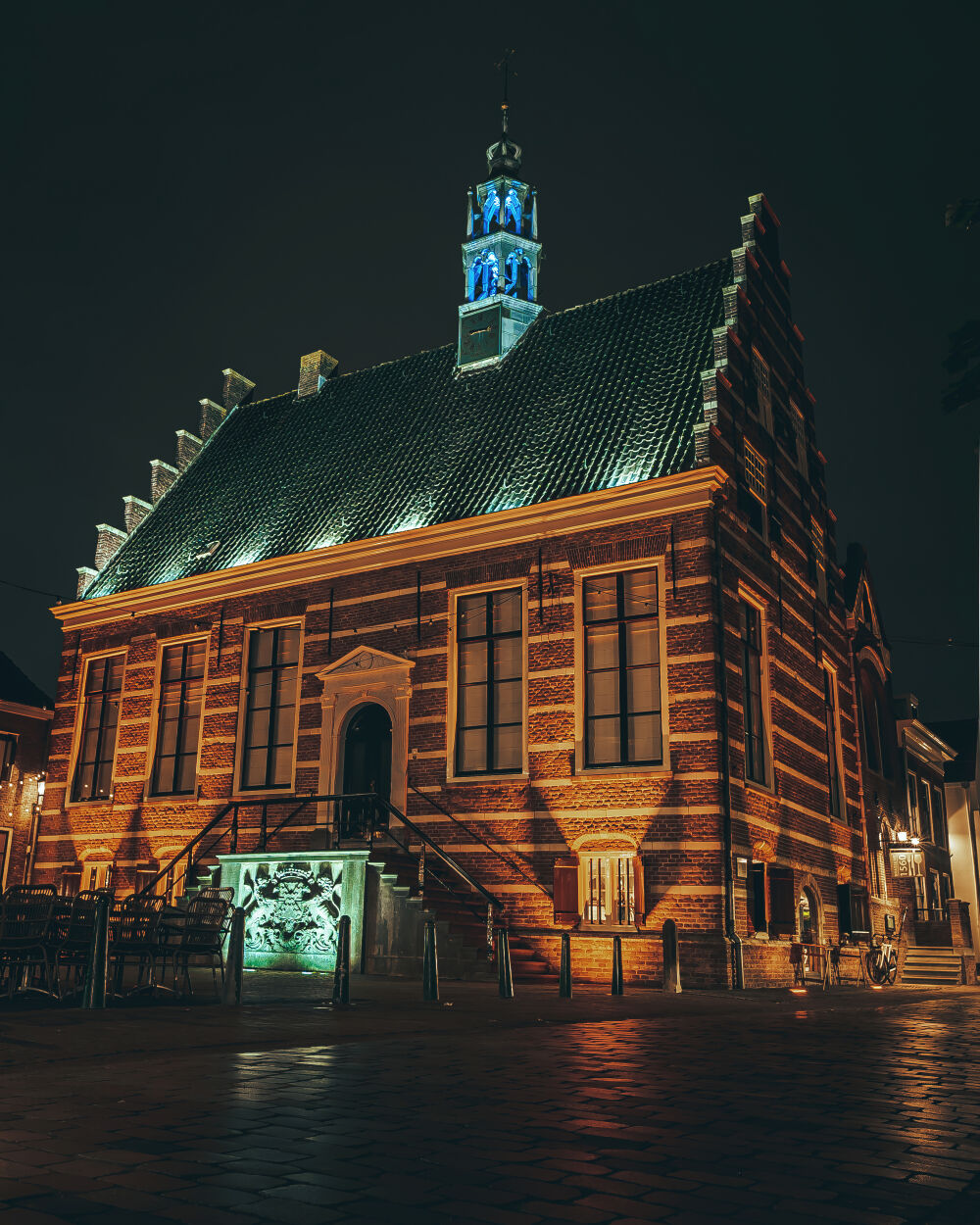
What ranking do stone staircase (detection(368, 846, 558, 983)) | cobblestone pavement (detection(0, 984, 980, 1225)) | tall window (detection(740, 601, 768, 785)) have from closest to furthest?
cobblestone pavement (detection(0, 984, 980, 1225)) → stone staircase (detection(368, 846, 558, 983)) → tall window (detection(740, 601, 768, 785))

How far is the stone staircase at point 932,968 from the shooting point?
2612 centimetres

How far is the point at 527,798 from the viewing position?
61.6 feet

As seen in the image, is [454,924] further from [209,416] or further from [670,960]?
[209,416]

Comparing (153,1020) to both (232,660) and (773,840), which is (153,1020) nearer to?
(773,840)

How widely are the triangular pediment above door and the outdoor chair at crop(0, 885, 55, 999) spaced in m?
10.8

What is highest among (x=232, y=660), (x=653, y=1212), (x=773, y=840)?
(x=232, y=660)

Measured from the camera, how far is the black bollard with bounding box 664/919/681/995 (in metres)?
14.9

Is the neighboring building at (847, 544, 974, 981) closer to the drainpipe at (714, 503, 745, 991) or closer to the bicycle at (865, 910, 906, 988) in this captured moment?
the bicycle at (865, 910, 906, 988)

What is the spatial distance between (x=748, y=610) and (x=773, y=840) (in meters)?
4.03

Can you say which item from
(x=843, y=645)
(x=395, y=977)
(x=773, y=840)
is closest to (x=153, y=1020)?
(x=395, y=977)

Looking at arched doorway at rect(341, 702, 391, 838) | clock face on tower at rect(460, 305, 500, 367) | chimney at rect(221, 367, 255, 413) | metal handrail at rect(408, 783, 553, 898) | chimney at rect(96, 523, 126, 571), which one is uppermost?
chimney at rect(221, 367, 255, 413)

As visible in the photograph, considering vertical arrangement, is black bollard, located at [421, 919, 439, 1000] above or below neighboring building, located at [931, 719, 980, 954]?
below

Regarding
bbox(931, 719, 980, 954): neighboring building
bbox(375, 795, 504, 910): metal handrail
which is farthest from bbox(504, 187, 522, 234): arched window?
bbox(931, 719, 980, 954): neighboring building

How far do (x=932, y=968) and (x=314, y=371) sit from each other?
69.0ft
